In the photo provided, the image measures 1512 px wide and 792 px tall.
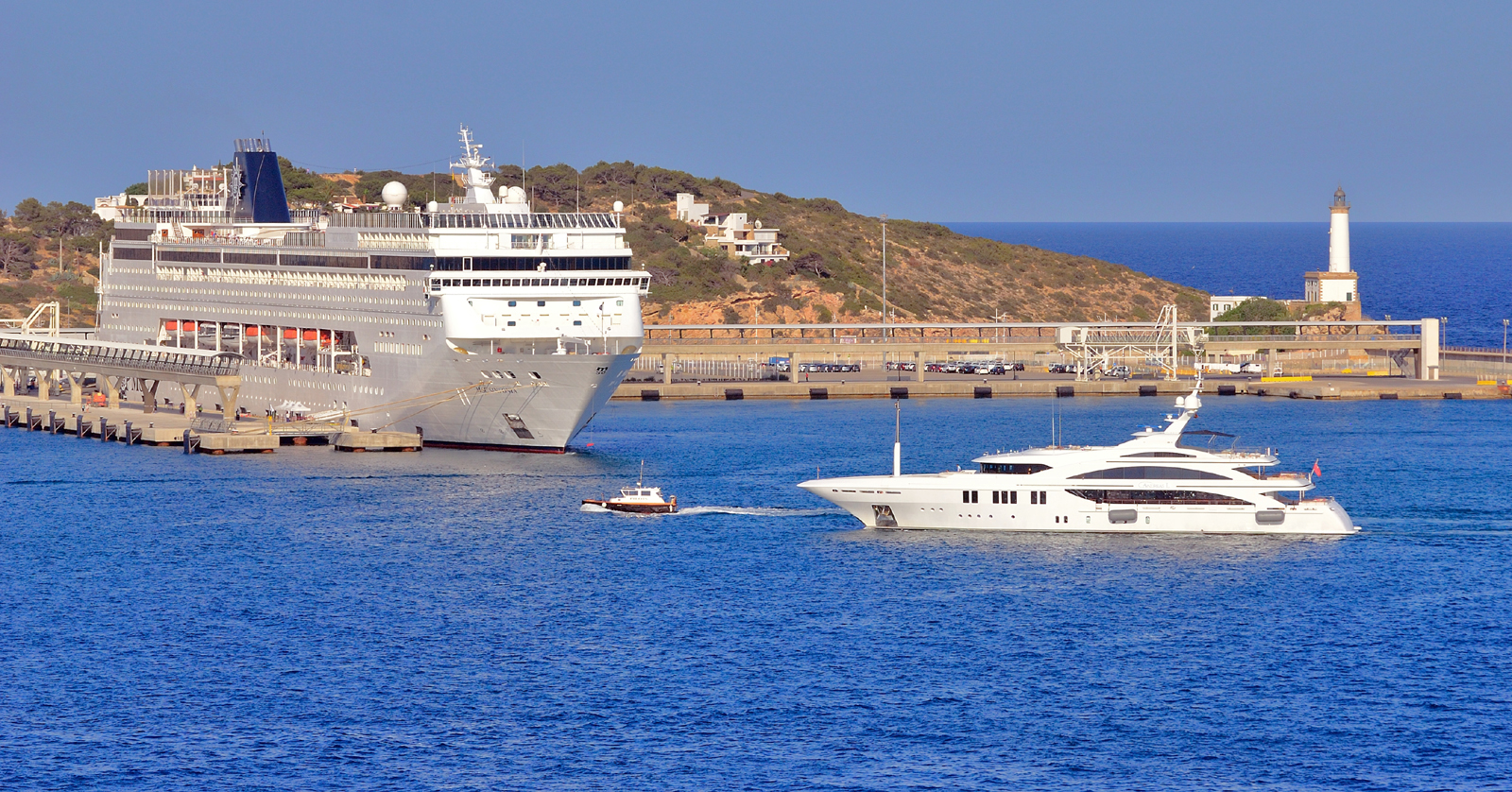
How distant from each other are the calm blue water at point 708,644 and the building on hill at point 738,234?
84.1 m

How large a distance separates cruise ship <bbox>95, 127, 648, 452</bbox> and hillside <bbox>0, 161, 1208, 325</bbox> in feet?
160

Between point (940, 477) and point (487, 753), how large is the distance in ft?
75.6

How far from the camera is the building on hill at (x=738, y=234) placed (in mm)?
152000

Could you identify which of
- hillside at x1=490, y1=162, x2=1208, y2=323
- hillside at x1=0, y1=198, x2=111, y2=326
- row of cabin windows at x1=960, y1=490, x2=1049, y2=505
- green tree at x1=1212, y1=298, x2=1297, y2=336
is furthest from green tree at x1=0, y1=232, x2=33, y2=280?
row of cabin windows at x1=960, y1=490, x2=1049, y2=505

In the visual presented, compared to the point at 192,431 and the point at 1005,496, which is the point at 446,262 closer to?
the point at 192,431

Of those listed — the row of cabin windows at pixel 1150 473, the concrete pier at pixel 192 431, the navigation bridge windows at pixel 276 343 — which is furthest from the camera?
the navigation bridge windows at pixel 276 343

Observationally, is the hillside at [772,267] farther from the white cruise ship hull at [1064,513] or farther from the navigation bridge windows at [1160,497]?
the navigation bridge windows at [1160,497]

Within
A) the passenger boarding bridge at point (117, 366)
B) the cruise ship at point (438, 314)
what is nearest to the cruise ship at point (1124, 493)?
the cruise ship at point (438, 314)

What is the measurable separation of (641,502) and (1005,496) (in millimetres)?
12474

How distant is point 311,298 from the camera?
81.3m

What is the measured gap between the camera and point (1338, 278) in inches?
5561

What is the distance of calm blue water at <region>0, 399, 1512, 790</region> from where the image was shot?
3569cm

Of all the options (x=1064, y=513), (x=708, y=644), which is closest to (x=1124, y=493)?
(x=1064, y=513)

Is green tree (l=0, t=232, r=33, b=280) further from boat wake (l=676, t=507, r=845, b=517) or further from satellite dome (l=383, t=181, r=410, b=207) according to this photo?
boat wake (l=676, t=507, r=845, b=517)
